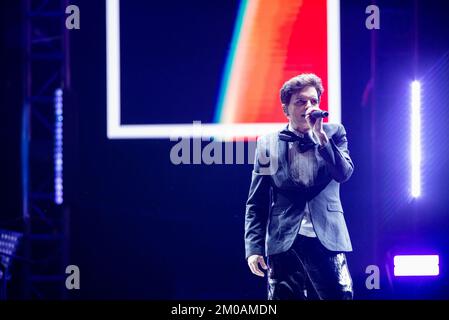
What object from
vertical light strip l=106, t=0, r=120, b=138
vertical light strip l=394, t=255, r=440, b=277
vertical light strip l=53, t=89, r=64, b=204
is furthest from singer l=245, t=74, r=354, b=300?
vertical light strip l=53, t=89, r=64, b=204

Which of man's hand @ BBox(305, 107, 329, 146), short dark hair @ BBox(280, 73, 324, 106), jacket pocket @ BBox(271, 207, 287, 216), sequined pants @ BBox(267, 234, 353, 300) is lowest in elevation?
sequined pants @ BBox(267, 234, 353, 300)

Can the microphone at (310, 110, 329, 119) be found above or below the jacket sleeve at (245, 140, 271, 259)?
above

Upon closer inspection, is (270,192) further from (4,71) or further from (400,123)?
(4,71)

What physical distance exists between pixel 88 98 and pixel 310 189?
145 centimetres

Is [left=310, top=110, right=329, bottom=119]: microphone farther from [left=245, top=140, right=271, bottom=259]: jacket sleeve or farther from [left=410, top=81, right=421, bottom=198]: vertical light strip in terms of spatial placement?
[left=410, top=81, right=421, bottom=198]: vertical light strip

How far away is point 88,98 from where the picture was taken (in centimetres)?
338

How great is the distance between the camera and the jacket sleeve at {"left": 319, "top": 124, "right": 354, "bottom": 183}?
3.19 meters

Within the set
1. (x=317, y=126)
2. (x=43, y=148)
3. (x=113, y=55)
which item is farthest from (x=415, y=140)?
(x=43, y=148)

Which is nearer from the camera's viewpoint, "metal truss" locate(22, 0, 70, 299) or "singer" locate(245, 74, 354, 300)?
"singer" locate(245, 74, 354, 300)

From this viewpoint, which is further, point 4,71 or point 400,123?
point 4,71

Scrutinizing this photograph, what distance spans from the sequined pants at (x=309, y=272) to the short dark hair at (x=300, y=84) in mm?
826

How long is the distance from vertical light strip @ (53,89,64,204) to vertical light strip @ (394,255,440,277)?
2092 millimetres
